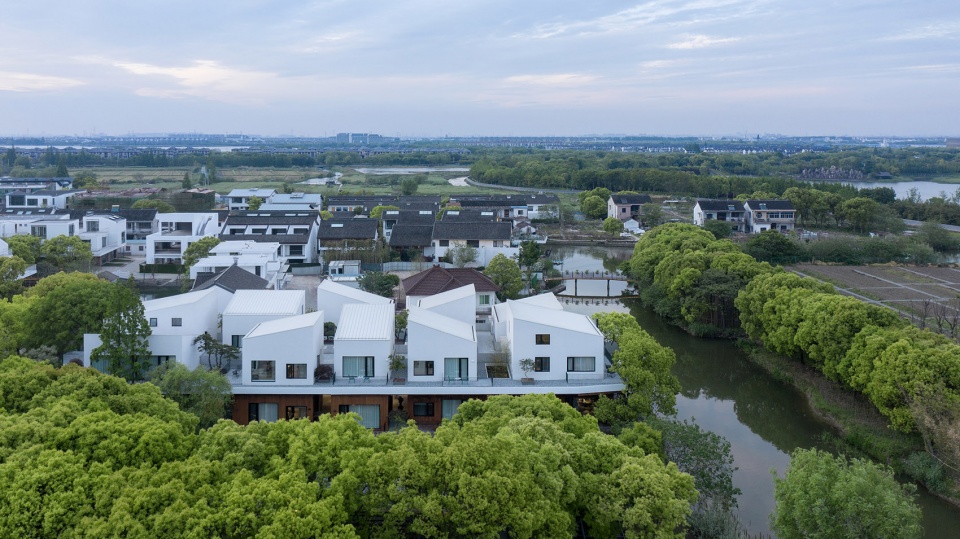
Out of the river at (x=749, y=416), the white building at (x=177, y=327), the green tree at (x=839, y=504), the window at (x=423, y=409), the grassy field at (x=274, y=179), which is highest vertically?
the grassy field at (x=274, y=179)

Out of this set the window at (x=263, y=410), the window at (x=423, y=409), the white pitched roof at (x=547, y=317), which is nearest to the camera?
the window at (x=263, y=410)

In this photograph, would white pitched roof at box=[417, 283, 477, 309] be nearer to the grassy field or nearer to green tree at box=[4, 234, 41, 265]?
green tree at box=[4, 234, 41, 265]

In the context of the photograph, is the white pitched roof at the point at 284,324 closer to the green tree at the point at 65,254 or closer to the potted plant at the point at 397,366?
the potted plant at the point at 397,366

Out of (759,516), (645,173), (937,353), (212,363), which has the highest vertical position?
(645,173)

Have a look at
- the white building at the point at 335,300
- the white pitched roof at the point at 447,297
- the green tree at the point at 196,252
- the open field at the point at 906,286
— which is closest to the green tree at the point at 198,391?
the white building at the point at 335,300

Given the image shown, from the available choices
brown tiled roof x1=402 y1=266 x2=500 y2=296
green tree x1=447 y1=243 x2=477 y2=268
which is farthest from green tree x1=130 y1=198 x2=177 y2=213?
brown tiled roof x1=402 y1=266 x2=500 y2=296

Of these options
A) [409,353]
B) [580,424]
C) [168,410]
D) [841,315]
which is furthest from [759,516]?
[168,410]

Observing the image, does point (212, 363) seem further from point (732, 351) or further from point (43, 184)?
point (43, 184)
